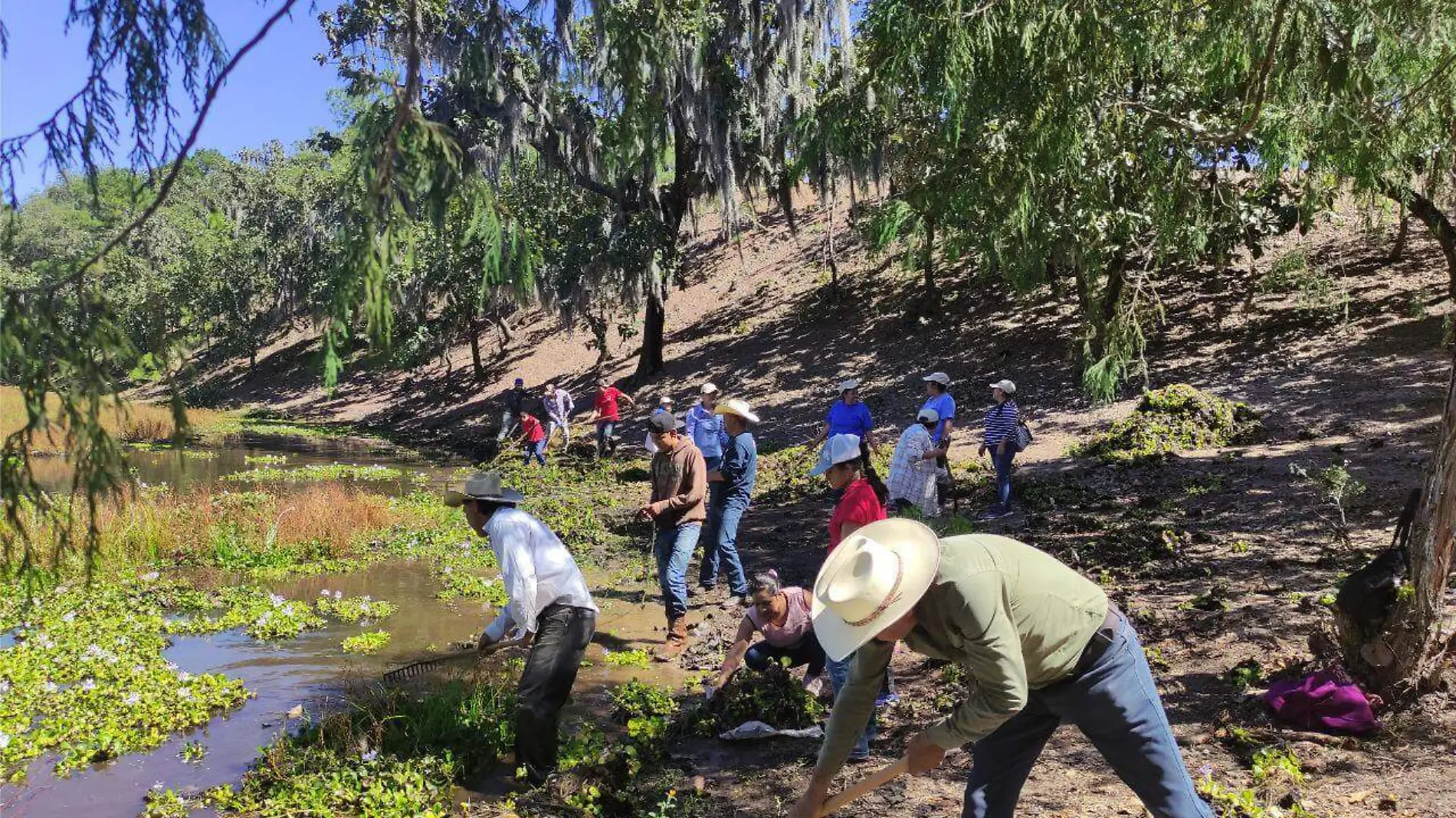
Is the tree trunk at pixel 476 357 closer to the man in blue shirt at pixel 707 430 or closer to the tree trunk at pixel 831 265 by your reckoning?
the tree trunk at pixel 831 265

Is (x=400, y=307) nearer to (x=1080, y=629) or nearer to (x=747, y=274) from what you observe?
(x=747, y=274)

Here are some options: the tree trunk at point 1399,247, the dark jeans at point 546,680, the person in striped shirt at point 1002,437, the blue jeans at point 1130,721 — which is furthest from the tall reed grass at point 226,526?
the tree trunk at point 1399,247

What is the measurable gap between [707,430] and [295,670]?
18.0 feet

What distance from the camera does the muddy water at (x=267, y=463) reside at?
18.2 meters

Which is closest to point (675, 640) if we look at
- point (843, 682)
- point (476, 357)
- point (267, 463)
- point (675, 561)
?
point (675, 561)

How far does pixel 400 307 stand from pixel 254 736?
2721 cm

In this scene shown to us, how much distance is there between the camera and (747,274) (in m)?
33.3

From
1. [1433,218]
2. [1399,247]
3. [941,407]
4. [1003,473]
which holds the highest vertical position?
[1433,218]

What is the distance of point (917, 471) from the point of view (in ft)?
31.2

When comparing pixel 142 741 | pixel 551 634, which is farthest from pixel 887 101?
pixel 142 741

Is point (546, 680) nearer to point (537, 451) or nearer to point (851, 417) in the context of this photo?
point (851, 417)

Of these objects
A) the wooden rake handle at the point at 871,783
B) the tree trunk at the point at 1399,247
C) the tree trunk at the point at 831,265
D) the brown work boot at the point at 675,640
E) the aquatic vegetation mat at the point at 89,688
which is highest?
the tree trunk at the point at 831,265

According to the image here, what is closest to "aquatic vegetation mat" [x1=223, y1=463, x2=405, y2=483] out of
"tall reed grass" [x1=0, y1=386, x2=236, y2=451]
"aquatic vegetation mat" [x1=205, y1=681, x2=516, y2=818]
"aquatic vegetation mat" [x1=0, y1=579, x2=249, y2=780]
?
"tall reed grass" [x1=0, y1=386, x2=236, y2=451]

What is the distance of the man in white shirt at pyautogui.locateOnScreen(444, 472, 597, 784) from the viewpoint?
17.8 ft
